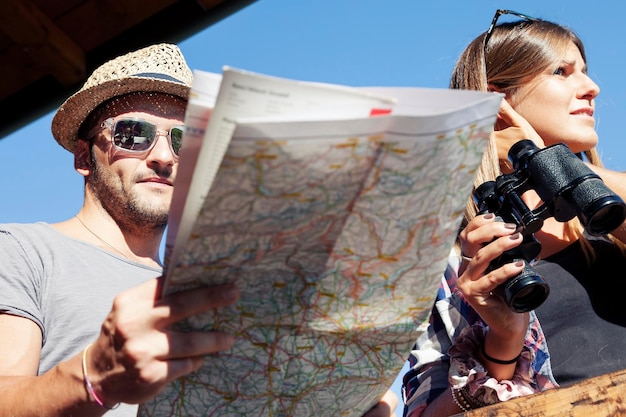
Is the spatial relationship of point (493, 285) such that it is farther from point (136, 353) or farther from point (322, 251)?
point (136, 353)

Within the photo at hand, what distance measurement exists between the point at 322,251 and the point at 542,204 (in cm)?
64

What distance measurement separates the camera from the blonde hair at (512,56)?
1878 millimetres

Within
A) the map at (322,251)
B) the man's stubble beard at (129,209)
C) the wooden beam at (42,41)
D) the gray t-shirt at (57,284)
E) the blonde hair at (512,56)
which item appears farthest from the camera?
the wooden beam at (42,41)

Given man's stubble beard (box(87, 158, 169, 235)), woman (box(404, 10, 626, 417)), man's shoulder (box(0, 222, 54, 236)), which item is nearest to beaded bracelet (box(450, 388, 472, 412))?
woman (box(404, 10, 626, 417))

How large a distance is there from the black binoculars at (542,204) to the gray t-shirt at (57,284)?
69cm

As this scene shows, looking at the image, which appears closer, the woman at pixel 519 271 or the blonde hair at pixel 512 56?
A: the woman at pixel 519 271

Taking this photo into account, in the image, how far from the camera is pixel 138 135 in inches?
70.5

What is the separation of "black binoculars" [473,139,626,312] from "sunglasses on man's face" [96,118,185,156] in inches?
26.9

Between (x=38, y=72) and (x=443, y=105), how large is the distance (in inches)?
104

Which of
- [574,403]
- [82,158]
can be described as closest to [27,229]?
[82,158]

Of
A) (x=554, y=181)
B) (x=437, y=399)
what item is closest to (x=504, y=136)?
(x=554, y=181)

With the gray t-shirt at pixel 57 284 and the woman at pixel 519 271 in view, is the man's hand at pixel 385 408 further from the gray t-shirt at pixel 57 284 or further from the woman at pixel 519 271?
the gray t-shirt at pixel 57 284

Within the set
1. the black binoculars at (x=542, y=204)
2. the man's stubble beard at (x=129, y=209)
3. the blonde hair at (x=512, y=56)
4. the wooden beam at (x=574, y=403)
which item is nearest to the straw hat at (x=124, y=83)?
the man's stubble beard at (x=129, y=209)

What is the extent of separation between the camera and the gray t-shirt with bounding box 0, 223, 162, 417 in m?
1.35
